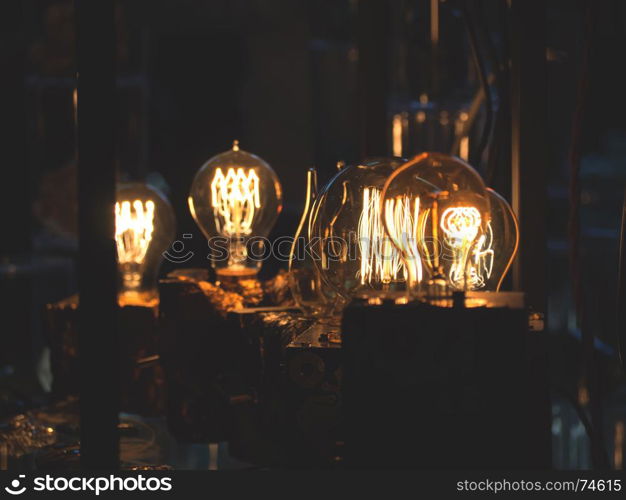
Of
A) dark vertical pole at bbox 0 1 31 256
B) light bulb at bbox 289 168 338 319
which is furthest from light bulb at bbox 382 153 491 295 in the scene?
dark vertical pole at bbox 0 1 31 256

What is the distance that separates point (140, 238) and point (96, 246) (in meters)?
1.40

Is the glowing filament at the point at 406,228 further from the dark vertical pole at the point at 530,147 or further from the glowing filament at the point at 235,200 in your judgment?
the glowing filament at the point at 235,200

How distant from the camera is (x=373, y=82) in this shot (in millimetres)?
2650

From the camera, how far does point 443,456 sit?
1326mm

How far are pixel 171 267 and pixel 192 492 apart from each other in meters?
3.59


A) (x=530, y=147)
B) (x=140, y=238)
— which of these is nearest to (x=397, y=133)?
(x=140, y=238)

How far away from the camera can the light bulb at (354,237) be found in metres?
1.82

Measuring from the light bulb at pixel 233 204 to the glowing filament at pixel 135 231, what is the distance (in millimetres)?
209

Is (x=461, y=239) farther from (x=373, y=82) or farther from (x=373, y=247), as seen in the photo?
(x=373, y=82)

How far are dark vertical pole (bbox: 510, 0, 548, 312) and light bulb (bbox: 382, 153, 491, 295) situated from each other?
37 centimetres

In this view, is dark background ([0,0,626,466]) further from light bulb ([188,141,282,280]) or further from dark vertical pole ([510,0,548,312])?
dark vertical pole ([510,0,548,312])

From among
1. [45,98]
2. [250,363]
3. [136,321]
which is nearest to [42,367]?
[136,321]

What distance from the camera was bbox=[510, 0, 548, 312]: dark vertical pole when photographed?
6.21 ft

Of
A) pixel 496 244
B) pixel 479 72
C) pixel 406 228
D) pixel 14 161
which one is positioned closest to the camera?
pixel 406 228
